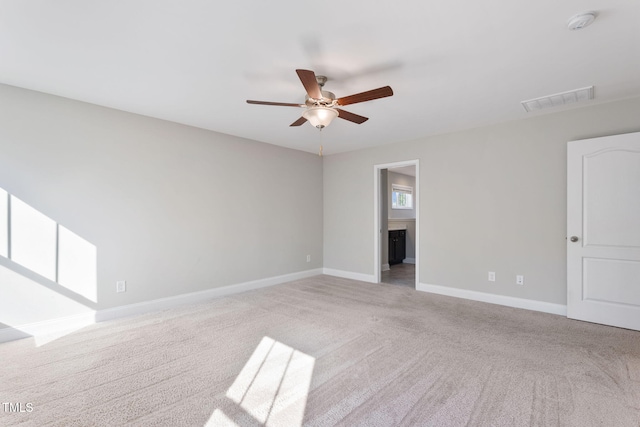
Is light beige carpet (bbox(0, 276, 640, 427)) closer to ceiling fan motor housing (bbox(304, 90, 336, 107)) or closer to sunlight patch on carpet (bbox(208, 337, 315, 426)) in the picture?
sunlight patch on carpet (bbox(208, 337, 315, 426))

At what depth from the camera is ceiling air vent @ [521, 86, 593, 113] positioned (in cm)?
298

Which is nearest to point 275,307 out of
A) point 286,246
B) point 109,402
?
point 286,246

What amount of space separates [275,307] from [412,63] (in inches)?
121

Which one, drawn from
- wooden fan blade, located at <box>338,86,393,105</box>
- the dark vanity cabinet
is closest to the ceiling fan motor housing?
wooden fan blade, located at <box>338,86,393,105</box>

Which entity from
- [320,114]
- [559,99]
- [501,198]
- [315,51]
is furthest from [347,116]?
[501,198]

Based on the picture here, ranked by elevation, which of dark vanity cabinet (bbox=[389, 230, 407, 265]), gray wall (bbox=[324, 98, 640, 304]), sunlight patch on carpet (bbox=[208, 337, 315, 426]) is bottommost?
sunlight patch on carpet (bbox=[208, 337, 315, 426])

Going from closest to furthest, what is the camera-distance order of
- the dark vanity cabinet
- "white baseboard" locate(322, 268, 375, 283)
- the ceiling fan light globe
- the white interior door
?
the ceiling fan light globe < the white interior door < "white baseboard" locate(322, 268, 375, 283) < the dark vanity cabinet

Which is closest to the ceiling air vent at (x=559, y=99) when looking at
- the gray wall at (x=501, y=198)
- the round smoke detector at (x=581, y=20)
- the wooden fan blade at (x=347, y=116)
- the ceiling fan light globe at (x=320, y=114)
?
the gray wall at (x=501, y=198)

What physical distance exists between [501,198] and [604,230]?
107cm

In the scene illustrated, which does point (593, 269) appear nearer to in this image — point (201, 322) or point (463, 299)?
point (463, 299)

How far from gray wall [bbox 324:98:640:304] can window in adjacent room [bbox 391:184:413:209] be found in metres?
2.45

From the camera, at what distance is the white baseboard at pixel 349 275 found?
534 centimetres

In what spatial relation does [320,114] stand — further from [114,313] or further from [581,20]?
[114,313]

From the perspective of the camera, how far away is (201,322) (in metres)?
3.30
